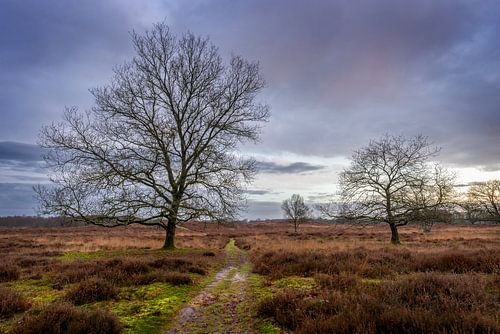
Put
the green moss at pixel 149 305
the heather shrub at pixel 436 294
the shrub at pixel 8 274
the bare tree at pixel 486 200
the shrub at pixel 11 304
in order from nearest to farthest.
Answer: the heather shrub at pixel 436 294
the green moss at pixel 149 305
the shrub at pixel 11 304
the shrub at pixel 8 274
the bare tree at pixel 486 200

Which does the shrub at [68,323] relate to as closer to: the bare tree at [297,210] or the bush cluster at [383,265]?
the bush cluster at [383,265]

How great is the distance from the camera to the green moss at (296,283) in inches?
318

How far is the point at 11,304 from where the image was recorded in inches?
246

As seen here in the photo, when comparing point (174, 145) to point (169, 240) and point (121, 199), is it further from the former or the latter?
point (169, 240)

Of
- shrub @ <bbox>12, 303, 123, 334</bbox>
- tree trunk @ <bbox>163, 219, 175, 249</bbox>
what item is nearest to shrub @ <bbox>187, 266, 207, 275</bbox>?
shrub @ <bbox>12, 303, 123, 334</bbox>

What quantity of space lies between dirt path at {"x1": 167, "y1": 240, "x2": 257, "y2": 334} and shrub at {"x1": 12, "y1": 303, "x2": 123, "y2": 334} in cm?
111

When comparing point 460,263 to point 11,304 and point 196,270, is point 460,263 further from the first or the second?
point 11,304

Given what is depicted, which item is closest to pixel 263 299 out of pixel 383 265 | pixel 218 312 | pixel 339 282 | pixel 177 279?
pixel 218 312

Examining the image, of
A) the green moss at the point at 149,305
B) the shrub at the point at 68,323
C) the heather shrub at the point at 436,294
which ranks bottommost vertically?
the green moss at the point at 149,305

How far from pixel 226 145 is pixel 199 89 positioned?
419cm

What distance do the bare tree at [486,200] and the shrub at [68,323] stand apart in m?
39.4

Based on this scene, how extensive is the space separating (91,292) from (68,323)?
2878mm

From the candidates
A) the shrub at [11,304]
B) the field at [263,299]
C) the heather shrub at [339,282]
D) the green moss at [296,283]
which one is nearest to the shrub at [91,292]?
the field at [263,299]

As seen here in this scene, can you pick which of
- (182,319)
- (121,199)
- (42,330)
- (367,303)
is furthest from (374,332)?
(121,199)
